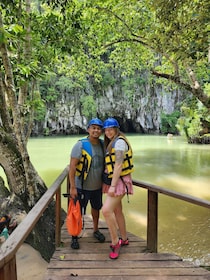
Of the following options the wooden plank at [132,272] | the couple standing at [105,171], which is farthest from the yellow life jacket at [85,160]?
the wooden plank at [132,272]

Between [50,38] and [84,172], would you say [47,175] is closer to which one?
[50,38]

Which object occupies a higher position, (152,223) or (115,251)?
(152,223)

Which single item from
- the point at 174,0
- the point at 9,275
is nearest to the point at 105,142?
the point at 9,275

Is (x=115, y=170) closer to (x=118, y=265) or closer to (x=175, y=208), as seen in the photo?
(x=118, y=265)

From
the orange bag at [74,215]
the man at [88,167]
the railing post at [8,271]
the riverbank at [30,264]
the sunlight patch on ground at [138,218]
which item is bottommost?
the sunlight patch on ground at [138,218]

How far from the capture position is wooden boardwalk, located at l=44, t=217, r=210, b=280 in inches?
93.9

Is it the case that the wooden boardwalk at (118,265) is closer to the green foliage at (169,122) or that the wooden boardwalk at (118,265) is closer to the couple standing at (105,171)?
the couple standing at (105,171)

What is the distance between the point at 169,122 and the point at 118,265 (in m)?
27.5

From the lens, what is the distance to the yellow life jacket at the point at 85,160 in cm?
276

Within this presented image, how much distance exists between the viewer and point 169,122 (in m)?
29.0

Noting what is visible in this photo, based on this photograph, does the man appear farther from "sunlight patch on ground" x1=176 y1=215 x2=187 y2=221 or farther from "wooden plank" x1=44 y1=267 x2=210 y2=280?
"sunlight patch on ground" x1=176 y1=215 x2=187 y2=221

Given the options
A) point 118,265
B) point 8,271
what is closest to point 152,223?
point 118,265

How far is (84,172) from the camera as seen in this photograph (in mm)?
2797

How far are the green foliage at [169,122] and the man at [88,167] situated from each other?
1066 inches
